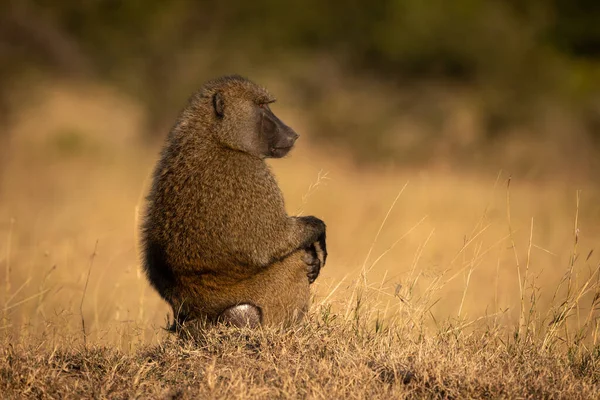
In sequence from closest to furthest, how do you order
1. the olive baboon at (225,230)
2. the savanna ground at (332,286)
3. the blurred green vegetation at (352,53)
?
the savanna ground at (332,286)
the olive baboon at (225,230)
the blurred green vegetation at (352,53)

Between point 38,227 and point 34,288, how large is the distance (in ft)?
9.60

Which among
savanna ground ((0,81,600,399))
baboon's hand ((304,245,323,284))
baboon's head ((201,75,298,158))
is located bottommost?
savanna ground ((0,81,600,399))

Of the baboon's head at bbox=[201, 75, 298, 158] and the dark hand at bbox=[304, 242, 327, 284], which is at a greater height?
the baboon's head at bbox=[201, 75, 298, 158]

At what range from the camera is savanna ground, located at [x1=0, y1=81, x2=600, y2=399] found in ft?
11.0

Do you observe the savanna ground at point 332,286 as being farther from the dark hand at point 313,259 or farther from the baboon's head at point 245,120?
the baboon's head at point 245,120

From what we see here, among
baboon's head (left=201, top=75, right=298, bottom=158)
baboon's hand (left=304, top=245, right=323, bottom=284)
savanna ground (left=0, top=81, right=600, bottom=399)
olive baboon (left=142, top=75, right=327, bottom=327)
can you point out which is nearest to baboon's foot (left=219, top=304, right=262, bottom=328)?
olive baboon (left=142, top=75, right=327, bottom=327)

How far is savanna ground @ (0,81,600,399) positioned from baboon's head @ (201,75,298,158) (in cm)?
31

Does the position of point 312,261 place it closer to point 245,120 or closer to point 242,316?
point 242,316

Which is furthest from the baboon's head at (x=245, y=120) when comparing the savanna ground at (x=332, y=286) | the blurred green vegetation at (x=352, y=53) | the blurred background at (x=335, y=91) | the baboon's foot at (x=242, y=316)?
the blurred green vegetation at (x=352, y=53)

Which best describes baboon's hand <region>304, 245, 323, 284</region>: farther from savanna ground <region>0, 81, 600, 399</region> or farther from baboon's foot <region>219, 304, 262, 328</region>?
baboon's foot <region>219, 304, 262, 328</region>

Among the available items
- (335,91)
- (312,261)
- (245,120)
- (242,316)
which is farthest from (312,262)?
(335,91)

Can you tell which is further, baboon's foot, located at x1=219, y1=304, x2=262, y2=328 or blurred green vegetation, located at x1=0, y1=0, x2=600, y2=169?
blurred green vegetation, located at x1=0, y1=0, x2=600, y2=169

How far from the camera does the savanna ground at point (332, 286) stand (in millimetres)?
3355


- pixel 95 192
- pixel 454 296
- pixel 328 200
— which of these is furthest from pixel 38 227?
pixel 454 296
